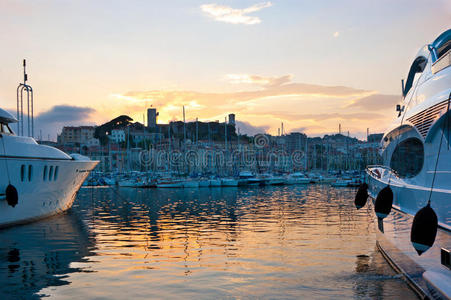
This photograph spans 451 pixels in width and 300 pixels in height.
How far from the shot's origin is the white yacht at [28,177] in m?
20.9

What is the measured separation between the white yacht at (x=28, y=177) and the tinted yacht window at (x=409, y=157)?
1593 centimetres

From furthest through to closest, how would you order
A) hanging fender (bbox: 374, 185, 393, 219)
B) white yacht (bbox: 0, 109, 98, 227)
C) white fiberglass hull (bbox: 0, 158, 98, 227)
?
white fiberglass hull (bbox: 0, 158, 98, 227) → white yacht (bbox: 0, 109, 98, 227) → hanging fender (bbox: 374, 185, 393, 219)

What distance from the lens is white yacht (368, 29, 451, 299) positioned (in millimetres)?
9039

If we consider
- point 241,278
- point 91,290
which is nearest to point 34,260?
point 91,290

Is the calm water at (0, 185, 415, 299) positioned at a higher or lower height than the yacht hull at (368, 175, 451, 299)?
lower

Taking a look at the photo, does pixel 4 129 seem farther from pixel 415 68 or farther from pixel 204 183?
pixel 204 183

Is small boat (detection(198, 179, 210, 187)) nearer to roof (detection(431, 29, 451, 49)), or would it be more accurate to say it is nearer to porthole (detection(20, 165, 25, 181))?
porthole (detection(20, 165, 25, 181))

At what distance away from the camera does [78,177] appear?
30.5 meters

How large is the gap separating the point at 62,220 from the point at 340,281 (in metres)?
19.6

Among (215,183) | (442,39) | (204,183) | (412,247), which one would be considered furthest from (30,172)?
(215,183)

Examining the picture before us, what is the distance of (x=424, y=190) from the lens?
403 inches

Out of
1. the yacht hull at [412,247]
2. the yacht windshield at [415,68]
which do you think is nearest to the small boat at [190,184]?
the yacht windshield at [415,68]

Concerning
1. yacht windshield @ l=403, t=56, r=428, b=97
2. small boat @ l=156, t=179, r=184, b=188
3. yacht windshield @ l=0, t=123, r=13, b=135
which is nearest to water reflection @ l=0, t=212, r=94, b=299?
yacht windshield @ l=0, t=123, r=13, b=135

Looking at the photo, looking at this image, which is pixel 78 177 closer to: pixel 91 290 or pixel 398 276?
pixel 91 290
